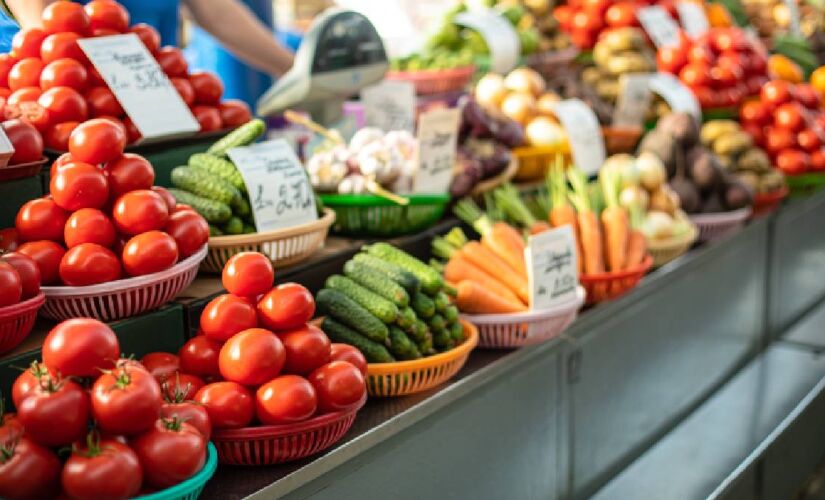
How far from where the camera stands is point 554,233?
8.25 ft

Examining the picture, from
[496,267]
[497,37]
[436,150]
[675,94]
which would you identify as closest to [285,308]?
[496,267]

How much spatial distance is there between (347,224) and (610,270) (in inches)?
32.9

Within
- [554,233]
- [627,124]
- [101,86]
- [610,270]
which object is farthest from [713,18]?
[101,86]

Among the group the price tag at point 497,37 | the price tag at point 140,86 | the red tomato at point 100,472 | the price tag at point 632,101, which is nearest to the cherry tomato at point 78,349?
the red tomato at point 100,472

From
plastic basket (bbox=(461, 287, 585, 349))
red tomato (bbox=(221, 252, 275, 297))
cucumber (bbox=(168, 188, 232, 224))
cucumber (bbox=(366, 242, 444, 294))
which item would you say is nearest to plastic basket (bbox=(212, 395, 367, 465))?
red tomato (bbox=(221, 252, 275, 297))

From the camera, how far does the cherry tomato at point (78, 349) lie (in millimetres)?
1437

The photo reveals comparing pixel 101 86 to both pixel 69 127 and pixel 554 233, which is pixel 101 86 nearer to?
pixel 69 127

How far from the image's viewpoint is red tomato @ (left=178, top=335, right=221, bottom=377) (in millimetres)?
1775

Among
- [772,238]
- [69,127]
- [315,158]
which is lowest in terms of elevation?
[772,238]

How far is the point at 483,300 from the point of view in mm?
2447

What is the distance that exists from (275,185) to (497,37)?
1954 millimetres

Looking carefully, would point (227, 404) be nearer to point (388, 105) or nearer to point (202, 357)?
point (202, 357)

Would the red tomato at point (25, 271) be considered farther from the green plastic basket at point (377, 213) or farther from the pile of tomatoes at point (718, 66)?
the pile of tomatoes at point (718, 66)

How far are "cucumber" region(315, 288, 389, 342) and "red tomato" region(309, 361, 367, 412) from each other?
288 millimetres
